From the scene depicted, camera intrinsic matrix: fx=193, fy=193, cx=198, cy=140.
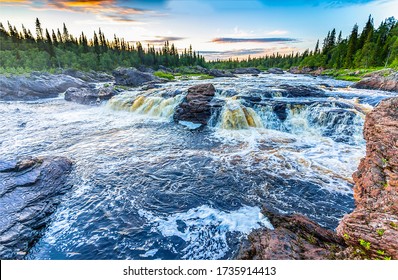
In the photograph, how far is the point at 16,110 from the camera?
72.9 ft

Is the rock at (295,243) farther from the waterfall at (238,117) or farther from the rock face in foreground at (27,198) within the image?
the waterfall at (238,117)

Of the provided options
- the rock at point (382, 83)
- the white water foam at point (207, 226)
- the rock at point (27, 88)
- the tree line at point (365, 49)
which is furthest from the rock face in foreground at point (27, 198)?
the tree line at point (365, 49)

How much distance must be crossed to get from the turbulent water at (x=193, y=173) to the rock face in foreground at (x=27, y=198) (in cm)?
35

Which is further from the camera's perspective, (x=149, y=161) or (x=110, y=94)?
(x=110, y=94)

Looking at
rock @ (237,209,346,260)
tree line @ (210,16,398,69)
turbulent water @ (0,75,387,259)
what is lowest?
turbulent water @ (0,75,387,259)

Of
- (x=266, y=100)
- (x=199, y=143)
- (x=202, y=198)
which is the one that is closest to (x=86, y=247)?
(x=202, y=198)

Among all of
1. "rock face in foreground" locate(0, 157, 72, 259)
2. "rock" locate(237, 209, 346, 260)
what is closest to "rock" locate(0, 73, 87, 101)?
"rock face in foreground" locate(0, 157, 72, 259)

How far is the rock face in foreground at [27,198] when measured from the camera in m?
4.97

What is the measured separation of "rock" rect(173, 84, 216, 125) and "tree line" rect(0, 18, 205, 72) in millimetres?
44340

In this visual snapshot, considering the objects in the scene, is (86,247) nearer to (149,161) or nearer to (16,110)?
(149,161)

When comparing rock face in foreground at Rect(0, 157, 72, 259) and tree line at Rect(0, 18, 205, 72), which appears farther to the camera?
tree line at Rect(0, 18, 205, 72)

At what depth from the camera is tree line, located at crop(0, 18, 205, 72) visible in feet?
180

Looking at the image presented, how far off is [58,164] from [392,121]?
1215 cm

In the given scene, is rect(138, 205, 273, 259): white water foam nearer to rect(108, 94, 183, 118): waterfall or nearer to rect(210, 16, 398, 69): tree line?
rect(108, 94, 183, 118): waterfall
